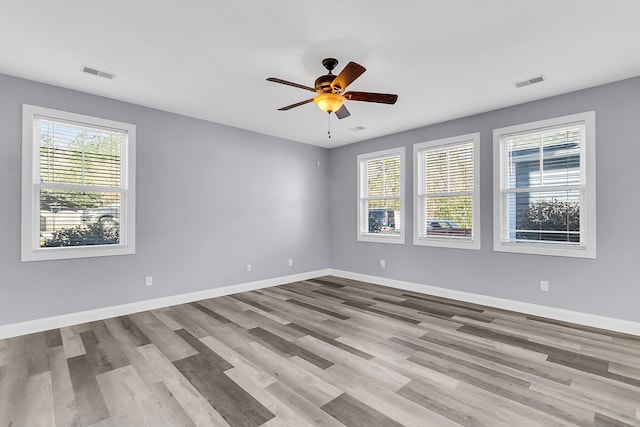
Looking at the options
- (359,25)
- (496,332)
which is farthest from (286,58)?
(496,332)

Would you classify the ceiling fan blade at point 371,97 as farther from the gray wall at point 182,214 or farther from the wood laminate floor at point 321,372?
the wood laminate floor at point 321,372

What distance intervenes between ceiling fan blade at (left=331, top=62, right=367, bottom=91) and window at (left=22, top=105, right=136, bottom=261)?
303 cm

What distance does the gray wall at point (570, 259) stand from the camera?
11.3 feet

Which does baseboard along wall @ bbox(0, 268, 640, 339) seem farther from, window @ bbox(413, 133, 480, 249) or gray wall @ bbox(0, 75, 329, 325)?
window @ bbox(413, 133, 480, 249)

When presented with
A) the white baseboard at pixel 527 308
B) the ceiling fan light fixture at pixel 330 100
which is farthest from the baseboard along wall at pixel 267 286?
the ceiling fan light fixture at pixel 330 100

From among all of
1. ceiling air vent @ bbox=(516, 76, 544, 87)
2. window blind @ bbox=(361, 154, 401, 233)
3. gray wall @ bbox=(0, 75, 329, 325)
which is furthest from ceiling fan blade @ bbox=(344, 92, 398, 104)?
window blind @ bbox=(361, 154, 401, 233)

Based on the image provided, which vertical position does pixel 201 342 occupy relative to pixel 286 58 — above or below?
below

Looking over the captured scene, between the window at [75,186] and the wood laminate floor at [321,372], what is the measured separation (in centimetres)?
98

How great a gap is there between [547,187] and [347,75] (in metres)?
3.16

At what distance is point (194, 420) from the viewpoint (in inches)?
78.0

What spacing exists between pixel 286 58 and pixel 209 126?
8.13ft

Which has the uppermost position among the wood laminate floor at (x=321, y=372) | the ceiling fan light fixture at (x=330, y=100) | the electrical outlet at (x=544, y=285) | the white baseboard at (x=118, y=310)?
the ceiling fan light fixture at (x=330, y=100)

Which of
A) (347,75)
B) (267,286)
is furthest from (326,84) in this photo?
(267,286)

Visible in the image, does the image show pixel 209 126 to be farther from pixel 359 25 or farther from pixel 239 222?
pixel 359 25
